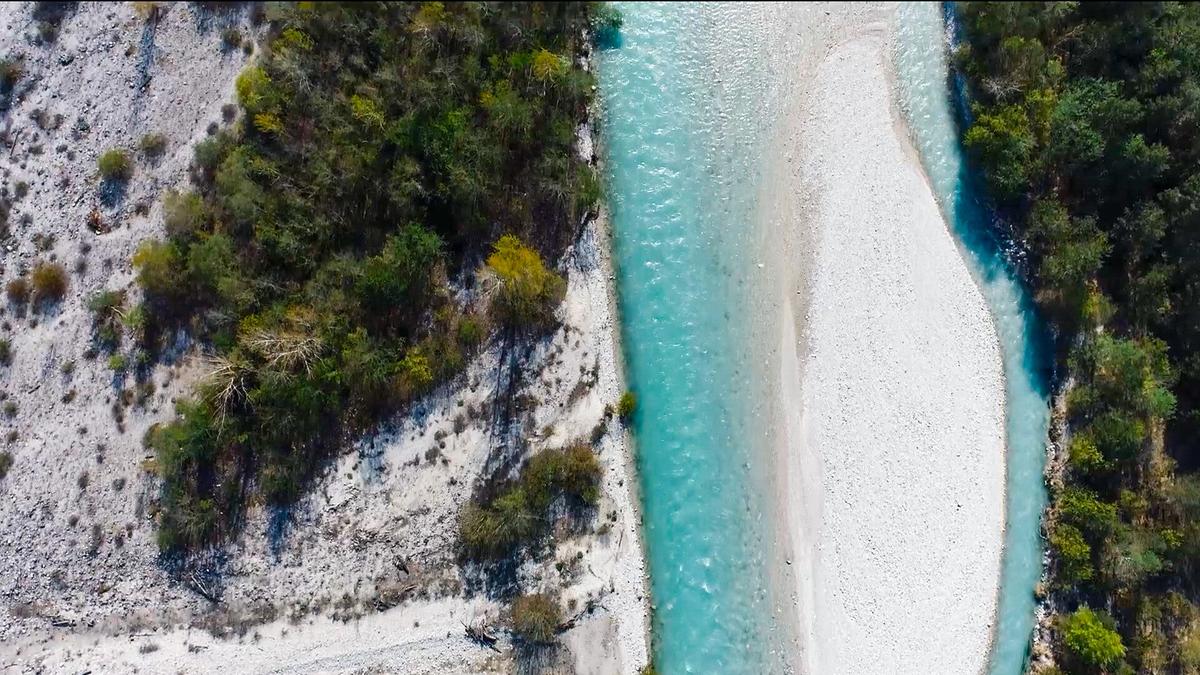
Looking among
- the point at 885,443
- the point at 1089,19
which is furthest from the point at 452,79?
the point at 1089,19

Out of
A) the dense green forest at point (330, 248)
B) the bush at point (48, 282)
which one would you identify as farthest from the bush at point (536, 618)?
the bush at point (48, 282)

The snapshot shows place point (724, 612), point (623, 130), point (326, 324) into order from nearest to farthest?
1. point (326, 324)
2. point (724, 612)
3. point (623, 130)

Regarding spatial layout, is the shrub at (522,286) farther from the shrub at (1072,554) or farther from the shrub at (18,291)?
the shrub at (1072,554)

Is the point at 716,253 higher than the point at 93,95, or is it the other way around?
the point at 93,95

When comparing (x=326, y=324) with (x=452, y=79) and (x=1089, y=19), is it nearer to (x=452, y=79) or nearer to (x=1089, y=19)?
(x=452, y=79)

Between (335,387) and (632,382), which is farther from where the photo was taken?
(632,382)

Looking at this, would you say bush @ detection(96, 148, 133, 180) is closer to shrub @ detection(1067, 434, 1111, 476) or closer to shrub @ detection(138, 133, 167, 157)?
shrub @ detection(138, 133, 167, 157)

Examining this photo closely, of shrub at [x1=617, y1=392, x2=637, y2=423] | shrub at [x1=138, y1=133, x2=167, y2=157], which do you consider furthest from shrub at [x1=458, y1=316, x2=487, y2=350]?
shrub at [x1=138, y1=133, x2=167, y2=157]
